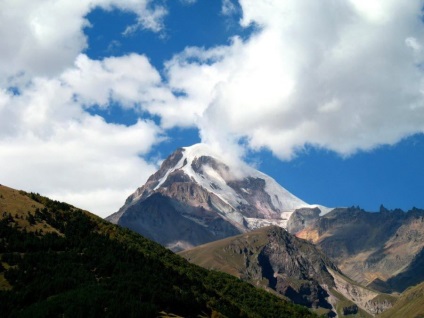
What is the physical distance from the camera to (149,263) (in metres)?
114

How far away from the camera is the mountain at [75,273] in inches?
2645

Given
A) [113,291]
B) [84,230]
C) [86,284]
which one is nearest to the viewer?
[113,291]

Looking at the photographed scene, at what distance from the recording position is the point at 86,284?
77.7m

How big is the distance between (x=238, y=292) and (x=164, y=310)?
327ft

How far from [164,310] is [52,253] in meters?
31.4

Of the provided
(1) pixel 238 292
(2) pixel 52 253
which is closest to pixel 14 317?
(2) pixel 52 253

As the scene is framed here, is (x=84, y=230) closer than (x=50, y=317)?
No

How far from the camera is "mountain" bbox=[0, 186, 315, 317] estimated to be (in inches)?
2645

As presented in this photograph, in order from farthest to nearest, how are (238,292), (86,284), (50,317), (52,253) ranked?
Result: (238,292) → (52,253) → (86,284) → (50,317)

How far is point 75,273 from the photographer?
84500 mm

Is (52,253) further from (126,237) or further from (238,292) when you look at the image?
(238,292)

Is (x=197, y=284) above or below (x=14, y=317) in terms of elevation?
above

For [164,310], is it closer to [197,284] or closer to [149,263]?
[149,263]

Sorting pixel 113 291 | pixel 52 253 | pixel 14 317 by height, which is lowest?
pixel 14 317
